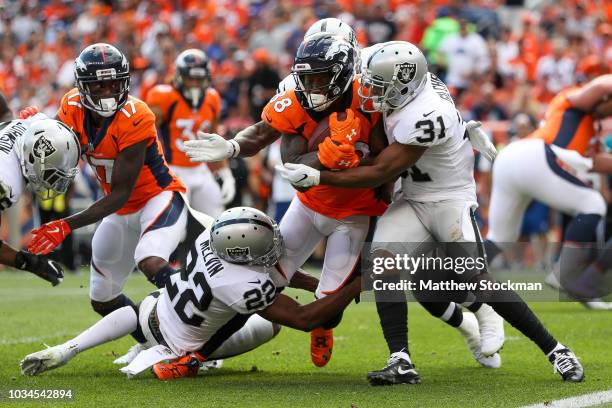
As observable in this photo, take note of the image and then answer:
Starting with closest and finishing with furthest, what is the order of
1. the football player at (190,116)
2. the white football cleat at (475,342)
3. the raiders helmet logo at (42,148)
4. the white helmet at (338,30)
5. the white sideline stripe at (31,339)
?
the raiders helmet logo at (42,148)
the white football cleat at (475,342)
the white helmet at (338,30)
the white sideline stripe at (31,339)
the football player at (190,116)

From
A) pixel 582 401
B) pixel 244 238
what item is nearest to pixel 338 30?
pixel 244 238

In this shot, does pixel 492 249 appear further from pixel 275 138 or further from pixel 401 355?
pixel 401 355

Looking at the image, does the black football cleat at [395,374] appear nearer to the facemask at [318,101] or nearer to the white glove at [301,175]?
the white glove at [301,175]

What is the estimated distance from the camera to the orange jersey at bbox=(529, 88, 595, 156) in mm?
8375

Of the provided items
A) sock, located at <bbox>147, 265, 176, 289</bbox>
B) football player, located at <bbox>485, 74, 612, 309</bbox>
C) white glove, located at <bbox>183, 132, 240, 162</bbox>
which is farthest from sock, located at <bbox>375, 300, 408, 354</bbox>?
football player, located at <bbox>485, 74, 612, 309</bbox>

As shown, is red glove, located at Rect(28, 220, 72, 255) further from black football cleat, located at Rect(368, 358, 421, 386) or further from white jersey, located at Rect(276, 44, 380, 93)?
black football cleat, located at Rect(368, 358, 421, 386)

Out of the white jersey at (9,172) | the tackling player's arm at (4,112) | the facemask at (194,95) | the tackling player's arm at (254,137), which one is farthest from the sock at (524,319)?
the facemask at (194,95)

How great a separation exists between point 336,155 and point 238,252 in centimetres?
68

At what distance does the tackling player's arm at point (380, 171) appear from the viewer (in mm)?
5402

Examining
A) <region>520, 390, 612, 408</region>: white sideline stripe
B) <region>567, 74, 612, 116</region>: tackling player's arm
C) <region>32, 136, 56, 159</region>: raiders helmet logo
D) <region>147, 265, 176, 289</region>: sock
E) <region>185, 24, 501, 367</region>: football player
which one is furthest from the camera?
<region>567, 74, 612, 116</region>: tackling player's arm

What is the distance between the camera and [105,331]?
5.75 m

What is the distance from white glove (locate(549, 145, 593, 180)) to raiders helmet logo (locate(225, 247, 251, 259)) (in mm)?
3633

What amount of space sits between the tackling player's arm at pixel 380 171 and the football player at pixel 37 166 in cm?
134

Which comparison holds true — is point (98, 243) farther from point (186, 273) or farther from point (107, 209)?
point (186, 273)
